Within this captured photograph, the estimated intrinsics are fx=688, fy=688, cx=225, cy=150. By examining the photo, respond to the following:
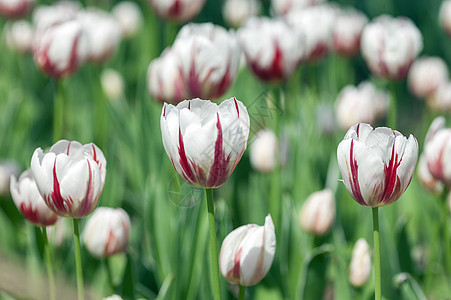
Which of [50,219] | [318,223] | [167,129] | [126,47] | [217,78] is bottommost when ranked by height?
[126,47]

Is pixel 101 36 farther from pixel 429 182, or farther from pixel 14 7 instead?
pixel 429 182

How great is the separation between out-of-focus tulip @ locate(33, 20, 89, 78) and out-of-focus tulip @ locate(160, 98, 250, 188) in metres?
0.77

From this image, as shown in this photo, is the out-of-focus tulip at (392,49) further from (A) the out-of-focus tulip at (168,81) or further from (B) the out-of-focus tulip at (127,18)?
(B) the out-of-focus tulip at (127,18)

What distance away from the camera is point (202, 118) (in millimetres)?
887

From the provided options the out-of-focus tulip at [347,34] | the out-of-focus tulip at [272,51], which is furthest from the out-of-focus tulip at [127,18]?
the out-of-focus tulip at [272,51]

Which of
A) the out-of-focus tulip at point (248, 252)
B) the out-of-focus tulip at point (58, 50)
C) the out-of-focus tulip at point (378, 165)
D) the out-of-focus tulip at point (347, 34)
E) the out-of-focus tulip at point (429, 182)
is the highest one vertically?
the out-of-focus tulip at point (378, 165)

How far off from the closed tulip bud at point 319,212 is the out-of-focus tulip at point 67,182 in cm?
58

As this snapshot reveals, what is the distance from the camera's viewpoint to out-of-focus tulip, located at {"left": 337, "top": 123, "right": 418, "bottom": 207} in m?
0.84

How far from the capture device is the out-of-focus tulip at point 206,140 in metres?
0.84

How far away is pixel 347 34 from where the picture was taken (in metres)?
2.30

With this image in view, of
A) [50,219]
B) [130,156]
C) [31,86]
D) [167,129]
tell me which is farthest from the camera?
[31,86]

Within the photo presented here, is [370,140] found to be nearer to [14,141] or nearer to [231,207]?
[231,207]

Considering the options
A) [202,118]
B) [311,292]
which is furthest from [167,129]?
[311,292]

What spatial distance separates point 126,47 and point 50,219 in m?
2.33
